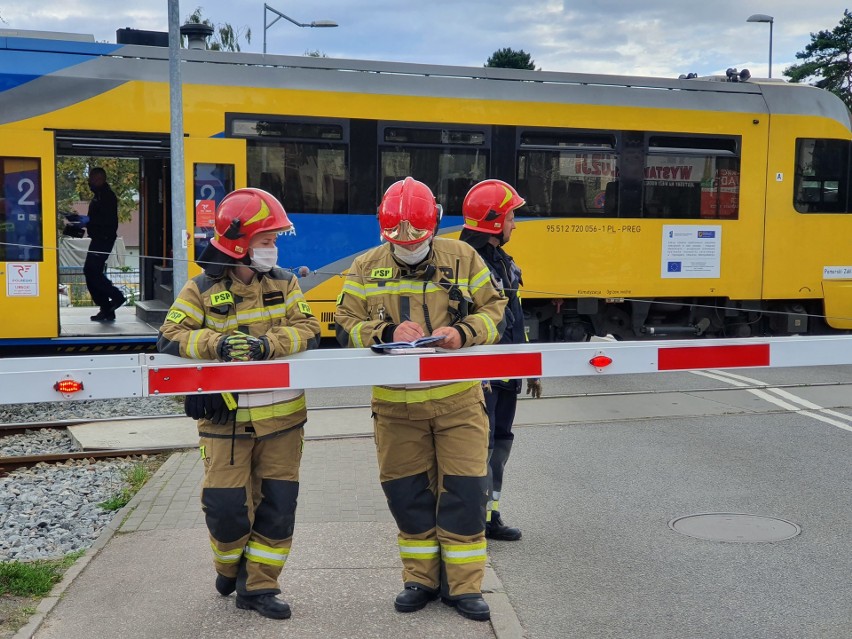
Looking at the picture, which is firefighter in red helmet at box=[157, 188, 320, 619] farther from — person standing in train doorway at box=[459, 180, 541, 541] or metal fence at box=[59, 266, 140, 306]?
metal fence at box=[59, 266, 140, 306]

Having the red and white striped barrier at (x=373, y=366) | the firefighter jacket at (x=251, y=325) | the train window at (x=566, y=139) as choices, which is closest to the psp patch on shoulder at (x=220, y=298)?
the firefighter jacket at (x=251, y=325)

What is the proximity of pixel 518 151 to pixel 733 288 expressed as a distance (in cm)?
348

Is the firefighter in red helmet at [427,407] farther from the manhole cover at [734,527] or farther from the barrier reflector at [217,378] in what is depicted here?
the manhole cover at [734,527]

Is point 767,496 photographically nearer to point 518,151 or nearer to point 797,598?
point 797,598

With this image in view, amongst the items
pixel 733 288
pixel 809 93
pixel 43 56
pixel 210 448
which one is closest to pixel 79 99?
pixel 43 56

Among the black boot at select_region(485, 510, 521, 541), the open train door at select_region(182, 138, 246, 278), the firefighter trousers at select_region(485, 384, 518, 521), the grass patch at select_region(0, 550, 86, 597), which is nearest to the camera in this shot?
the grass patch at select_region(0, 550, 86, 597)

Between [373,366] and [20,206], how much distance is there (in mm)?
7759

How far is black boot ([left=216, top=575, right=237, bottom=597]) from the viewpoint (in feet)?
14.8

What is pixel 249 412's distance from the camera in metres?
4.20

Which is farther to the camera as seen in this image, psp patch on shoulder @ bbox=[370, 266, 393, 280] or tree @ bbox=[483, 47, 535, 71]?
tree @ bbox=[483, 47, 535, 71]

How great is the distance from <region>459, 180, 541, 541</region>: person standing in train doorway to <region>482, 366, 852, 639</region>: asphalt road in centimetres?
38

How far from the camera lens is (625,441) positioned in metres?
8.13

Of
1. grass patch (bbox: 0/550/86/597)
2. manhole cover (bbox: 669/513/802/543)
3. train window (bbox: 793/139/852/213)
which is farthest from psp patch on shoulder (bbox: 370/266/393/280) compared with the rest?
train window (bbox: 793/139/852/213)

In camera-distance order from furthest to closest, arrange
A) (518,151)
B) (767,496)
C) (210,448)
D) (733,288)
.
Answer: (733,288), (518,151), (767,496), (210,448)
